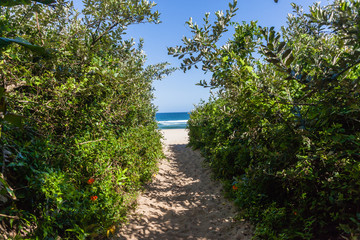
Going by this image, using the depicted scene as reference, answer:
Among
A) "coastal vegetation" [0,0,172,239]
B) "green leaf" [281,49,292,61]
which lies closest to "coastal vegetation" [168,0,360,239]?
"green leaf" [281,49,292,61]

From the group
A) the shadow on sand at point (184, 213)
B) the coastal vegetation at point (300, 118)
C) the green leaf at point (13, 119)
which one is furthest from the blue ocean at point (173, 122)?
the green leaf at point (13, 119)

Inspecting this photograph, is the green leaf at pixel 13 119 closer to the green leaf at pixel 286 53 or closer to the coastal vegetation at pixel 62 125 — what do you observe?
the coastal vegetation at pixel 62 125

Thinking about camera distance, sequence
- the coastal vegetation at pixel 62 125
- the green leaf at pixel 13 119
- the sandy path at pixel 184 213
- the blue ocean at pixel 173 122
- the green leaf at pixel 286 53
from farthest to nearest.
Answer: the blue ocean at pixel 173 122, the sandy path at pixel 184 213, the coastal vegetation at pixel 62 125, the green leaf at pixel 286 53, the green leaf at pixel 13 119

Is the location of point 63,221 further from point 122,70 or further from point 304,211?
point 304,211

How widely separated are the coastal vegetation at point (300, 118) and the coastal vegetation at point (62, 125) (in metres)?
1.90

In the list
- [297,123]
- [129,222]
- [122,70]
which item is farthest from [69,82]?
[297,123]

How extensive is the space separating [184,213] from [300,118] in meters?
3.46

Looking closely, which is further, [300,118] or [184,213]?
[184,213]

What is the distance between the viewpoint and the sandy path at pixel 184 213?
3.66 metres

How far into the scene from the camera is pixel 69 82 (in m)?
3.27

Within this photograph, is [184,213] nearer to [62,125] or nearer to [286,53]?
[62,125]

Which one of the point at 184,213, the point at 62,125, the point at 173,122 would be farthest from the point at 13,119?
the point at 173,122

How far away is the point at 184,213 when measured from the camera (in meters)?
4.55

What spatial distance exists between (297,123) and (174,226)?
10.6 feet
